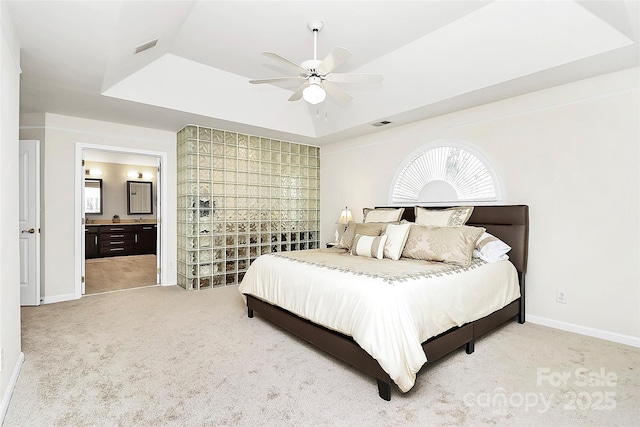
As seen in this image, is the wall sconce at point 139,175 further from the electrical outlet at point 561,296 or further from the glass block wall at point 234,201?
the electrical outlet at point 561,296

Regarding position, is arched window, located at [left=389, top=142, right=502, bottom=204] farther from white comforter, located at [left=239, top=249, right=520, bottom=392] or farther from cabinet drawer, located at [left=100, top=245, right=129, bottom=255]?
cabinet drawer, located at [left=100, top=245, right=129, bottom=255]

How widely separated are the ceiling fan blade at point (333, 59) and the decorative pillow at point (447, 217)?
6.52 ft

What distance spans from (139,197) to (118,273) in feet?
10.8

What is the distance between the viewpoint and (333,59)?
2.46 metres

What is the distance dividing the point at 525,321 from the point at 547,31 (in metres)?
2.66

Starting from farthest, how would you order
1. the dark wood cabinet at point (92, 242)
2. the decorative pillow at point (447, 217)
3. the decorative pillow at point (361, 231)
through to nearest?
the dark wood cabinet at point (92, 242) < the decorative pillow at point (361, 231) < the decorative pillow at point (447, 217)

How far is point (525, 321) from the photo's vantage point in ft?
11.0

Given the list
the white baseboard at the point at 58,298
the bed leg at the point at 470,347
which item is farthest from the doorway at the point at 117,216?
the bed leg at the point at 470,347

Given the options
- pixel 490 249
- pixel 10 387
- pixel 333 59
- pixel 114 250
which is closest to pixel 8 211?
pixel 10 387

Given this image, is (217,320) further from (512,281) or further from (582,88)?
(582,88)

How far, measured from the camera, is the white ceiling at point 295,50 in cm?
238

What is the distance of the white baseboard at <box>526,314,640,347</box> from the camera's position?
2.75 meters

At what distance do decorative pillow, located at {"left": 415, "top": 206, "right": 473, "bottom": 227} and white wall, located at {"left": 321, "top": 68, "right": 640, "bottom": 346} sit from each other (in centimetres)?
47

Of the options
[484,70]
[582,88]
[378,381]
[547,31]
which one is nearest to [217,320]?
[378,381]
